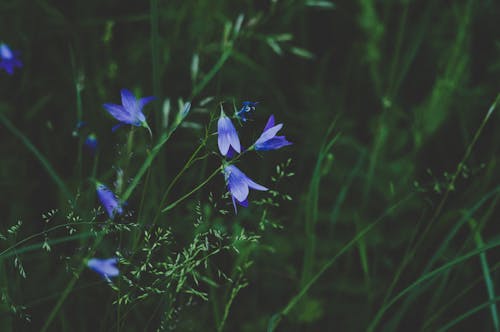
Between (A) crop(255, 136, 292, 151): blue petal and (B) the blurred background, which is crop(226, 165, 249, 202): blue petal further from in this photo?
(B) the blurred background

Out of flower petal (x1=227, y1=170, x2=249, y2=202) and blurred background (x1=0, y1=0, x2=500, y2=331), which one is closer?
flower petal (x1=227, y1=170, x2=249, y2=202)

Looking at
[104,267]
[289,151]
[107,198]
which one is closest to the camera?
[104,267]

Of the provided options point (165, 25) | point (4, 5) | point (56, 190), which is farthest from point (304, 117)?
point (4, 5)

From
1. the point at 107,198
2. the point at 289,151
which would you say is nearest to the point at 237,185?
A: the point at 107,198

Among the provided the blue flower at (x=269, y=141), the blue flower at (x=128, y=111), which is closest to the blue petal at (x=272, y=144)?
the blue flower at (x=269, y=141)

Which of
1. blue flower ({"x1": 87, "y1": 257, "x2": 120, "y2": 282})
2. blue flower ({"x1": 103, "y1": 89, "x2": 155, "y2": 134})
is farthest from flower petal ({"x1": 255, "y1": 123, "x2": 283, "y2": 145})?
blue flower ({"x1": 87, "y1": 257, "x2": 120, "y2": 282})

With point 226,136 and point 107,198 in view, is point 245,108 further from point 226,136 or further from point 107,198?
point 107,198

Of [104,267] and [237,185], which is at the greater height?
[237,185]

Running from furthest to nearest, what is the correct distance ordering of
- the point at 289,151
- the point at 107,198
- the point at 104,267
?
the point at 289,151 < the point at 107,198 < the point at 104,267

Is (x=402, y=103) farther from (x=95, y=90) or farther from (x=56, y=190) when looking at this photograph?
(x=56, y=190)
